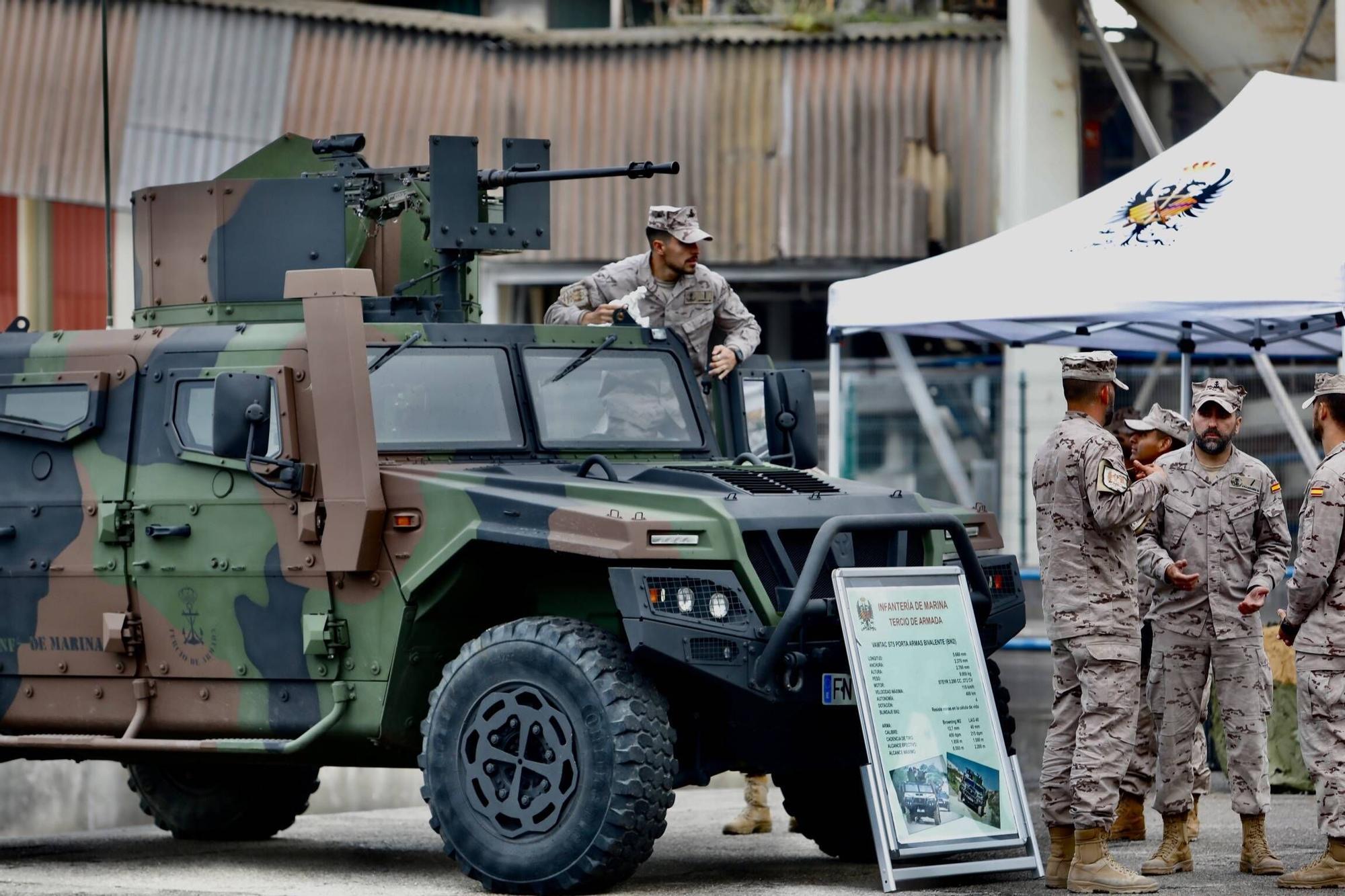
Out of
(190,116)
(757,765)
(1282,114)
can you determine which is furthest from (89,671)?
(190,116)

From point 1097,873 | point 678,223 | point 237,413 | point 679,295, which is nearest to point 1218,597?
point 1097,873

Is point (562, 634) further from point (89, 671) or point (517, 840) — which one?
point (89, 671)

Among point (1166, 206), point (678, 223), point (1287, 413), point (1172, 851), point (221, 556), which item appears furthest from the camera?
point (1287, 413)

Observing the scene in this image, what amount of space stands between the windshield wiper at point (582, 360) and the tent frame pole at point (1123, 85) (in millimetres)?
8524

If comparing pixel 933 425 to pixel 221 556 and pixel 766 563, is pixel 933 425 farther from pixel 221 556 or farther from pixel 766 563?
pixel 766 563

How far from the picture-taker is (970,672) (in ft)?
27.8

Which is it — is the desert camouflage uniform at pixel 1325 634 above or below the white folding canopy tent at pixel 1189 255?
below

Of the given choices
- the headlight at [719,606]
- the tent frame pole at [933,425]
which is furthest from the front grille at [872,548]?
the tent frame pole at [933,425]

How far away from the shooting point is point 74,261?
62.7ft

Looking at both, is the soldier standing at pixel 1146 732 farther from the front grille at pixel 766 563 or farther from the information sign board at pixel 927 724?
the front grille at pixel 766 563

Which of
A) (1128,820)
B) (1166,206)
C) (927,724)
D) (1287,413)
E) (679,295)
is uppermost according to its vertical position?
(1166,206)

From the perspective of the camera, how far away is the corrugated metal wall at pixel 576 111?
60.6 ft

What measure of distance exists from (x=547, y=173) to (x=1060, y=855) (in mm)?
3562

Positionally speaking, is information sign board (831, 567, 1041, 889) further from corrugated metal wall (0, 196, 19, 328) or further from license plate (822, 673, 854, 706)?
corrugated metal wall (0, 196, 19, 328)
